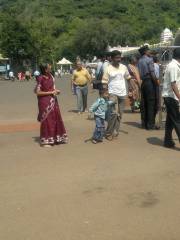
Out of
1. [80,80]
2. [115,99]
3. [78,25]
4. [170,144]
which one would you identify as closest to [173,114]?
[170,144]

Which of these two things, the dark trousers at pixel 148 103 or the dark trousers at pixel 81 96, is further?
the dark trousers at pixel 81 96

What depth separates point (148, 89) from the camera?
12148mm

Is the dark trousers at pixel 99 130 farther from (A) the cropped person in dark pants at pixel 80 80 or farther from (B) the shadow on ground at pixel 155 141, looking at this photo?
(A) the cropped person in dark pants at pixel 80 80

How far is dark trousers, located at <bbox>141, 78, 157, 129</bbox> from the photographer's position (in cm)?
1207

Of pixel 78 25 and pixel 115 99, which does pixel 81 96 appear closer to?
pixel 115 99

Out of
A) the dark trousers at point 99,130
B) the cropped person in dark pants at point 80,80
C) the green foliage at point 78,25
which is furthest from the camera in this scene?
the green foliage at point 78,25

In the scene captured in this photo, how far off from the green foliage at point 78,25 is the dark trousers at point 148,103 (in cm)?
5538

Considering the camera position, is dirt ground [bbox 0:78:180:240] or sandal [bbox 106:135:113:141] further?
sandal [bbox 106:135:113:141]

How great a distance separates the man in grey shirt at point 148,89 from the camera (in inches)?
476

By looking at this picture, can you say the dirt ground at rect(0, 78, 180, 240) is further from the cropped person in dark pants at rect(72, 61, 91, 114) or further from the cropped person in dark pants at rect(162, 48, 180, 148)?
the cropped person in dark pants at rect(72, 61, 91, 114)

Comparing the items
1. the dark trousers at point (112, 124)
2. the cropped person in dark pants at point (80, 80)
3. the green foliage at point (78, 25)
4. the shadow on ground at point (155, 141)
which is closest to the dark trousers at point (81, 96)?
the cropped person in dark pants at point (80, 80)

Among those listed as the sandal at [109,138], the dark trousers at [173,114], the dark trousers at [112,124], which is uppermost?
the dark trousers at [173,114]

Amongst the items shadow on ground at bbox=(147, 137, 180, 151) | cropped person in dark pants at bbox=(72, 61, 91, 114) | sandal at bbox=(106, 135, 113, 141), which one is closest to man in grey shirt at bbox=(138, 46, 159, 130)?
shadow on ground at bbox=(147, 137, 180, 151)

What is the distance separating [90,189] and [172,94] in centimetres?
304
